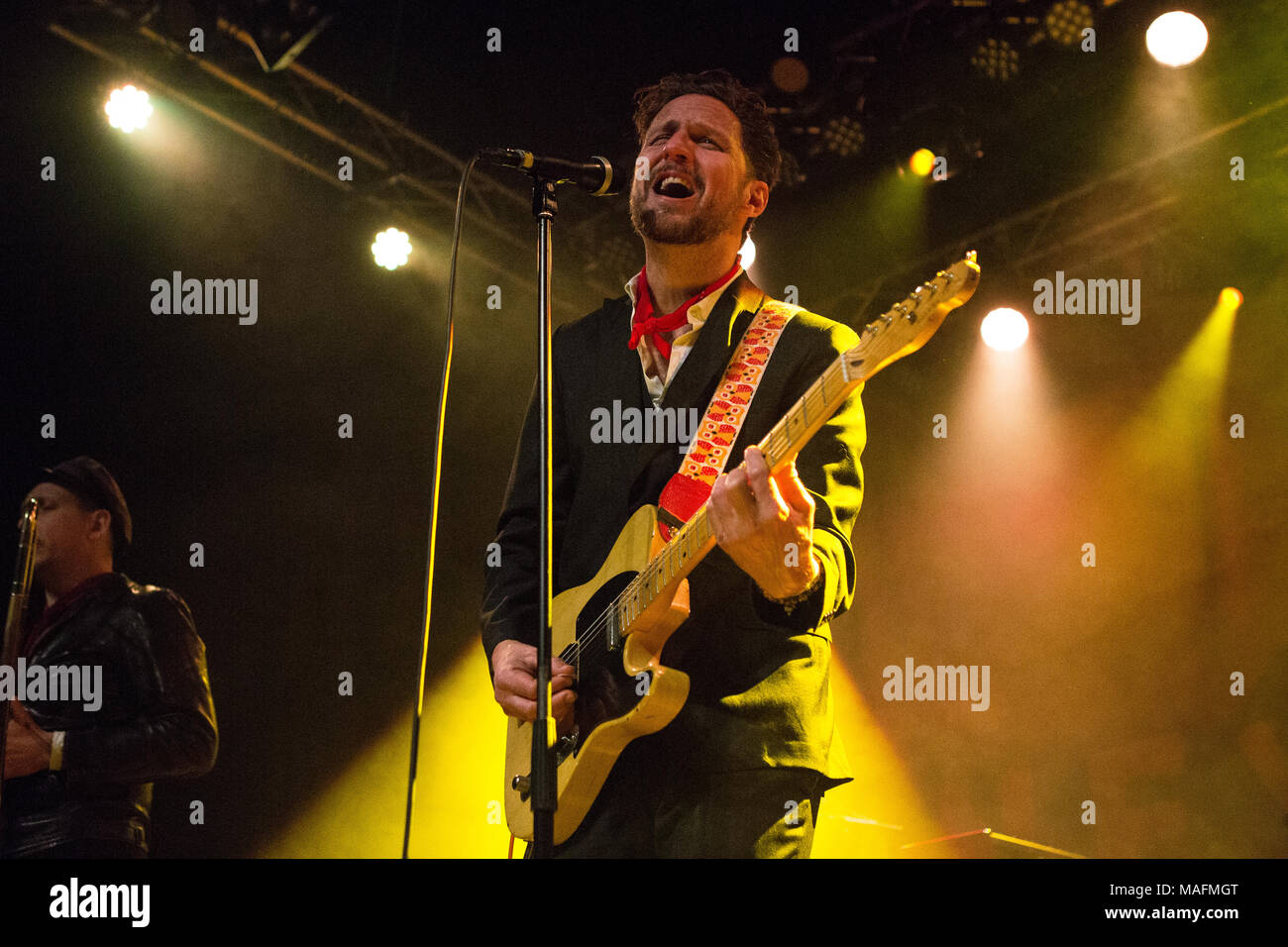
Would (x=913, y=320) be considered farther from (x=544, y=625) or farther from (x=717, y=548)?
(x=544, y=625)

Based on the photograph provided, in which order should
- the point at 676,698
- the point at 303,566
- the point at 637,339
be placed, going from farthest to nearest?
1. the point at 303,566
2. the point at 637,339
3. the point at 676,698

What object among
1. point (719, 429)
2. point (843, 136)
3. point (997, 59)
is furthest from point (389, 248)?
point (719, 429)

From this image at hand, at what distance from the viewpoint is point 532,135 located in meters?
5.48

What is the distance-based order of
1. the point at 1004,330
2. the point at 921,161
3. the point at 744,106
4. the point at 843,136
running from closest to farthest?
the point at 744,106, the point at 843,136, the point at 921,161, the point at 1004,330

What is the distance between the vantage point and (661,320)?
266cm

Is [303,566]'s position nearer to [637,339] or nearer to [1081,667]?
[637,339]

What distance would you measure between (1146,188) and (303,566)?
4.48 m

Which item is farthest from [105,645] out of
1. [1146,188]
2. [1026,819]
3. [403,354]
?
[1146,188]

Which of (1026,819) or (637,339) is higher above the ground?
(637,339)

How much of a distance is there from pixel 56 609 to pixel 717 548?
308 cm

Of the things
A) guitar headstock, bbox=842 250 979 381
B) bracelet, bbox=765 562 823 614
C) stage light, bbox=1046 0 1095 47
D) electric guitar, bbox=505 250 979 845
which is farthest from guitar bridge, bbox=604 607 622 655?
stage light, bbox=1046 0 1095 47

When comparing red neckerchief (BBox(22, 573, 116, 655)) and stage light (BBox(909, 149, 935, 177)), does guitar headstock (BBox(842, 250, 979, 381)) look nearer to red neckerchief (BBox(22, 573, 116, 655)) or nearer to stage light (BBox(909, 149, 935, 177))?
red neckerchief (BBox(22, 573, 116, 655))

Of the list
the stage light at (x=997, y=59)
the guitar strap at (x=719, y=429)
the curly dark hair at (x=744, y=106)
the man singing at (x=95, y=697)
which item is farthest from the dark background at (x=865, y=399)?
the guitar strap at (x=719, y=429)

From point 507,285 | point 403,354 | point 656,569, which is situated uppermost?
point 507,285
